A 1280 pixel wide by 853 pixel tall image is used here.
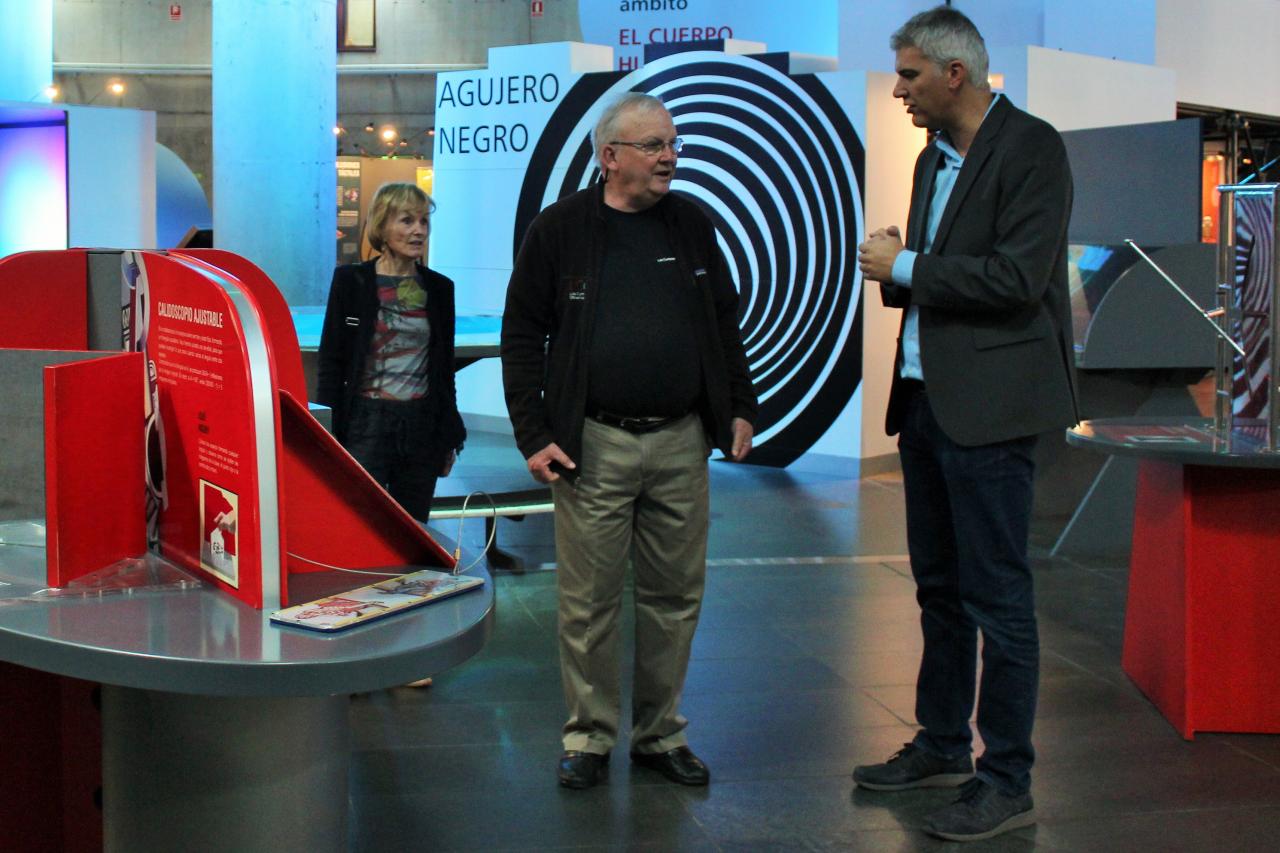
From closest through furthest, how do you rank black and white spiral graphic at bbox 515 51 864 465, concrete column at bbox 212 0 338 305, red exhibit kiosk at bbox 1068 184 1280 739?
red exhibit kiosk at bbox 1068 184 1280 739, black and white spiral graphic at bbox 515 51 864 465, concrete column at bbox 212 0 338 305

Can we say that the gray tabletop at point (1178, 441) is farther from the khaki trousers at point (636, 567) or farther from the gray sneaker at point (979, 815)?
the khaki trousers at point (636, 567)

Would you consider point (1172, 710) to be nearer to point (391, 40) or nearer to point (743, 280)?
point (743, 280)

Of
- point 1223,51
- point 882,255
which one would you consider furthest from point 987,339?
point 1223,51

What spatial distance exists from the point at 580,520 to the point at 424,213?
3.77 ft

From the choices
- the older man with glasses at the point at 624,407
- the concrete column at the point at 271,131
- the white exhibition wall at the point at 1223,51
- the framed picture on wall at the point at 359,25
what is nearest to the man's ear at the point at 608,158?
the older man with glasses at the point at 624,407

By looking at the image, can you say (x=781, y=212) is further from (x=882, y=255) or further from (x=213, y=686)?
(x=213, y=686)

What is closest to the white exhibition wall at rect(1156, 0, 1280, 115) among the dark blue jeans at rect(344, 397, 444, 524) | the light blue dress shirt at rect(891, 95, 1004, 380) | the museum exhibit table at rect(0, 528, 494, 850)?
the dark blue jeans at rect(344, 397, 444, 524)

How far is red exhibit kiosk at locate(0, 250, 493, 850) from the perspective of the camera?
64.6 inches

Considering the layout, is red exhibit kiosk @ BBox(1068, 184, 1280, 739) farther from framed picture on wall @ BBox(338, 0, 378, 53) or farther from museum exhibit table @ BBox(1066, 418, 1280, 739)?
framed picture on wall @ BBox(338, 0, 378, 53)

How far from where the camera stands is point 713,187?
8250 millimetres

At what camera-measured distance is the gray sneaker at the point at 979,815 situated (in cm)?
279

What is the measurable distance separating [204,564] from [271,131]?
7556mm

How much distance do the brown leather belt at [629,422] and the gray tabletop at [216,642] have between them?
116cm

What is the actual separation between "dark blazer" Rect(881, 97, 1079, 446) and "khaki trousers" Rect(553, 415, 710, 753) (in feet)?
1.90
